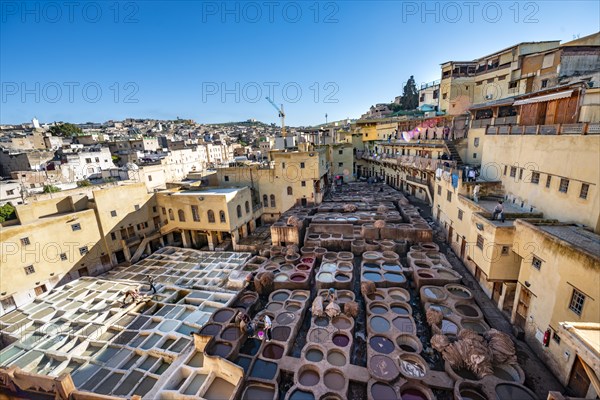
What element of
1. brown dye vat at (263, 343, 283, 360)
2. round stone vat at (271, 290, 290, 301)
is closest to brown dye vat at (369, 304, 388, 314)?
round stone vat at (271, 290, 290, 301)

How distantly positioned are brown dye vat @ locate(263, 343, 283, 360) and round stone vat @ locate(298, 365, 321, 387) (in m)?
1.63

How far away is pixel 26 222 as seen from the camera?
2214 cm

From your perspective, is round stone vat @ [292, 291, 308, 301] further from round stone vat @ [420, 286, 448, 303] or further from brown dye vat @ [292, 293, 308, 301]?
round stone vat @ [420, 286, 448, 303]

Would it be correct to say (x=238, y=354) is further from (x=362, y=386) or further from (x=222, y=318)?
(x=362, y=386)

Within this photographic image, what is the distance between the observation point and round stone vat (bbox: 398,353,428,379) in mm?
11645

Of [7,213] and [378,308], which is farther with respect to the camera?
[7,213]

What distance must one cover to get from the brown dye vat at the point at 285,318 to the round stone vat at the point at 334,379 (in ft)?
13.2

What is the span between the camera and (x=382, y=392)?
1110 cm

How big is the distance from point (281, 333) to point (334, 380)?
4.05 m

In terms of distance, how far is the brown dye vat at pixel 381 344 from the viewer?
43.5 ft

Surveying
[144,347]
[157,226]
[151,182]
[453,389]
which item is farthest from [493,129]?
[151,182]

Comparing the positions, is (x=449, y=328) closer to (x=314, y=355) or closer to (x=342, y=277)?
(x=342, y=277)

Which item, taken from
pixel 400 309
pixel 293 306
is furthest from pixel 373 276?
pixel 293 306

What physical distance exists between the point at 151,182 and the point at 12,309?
909 inches
